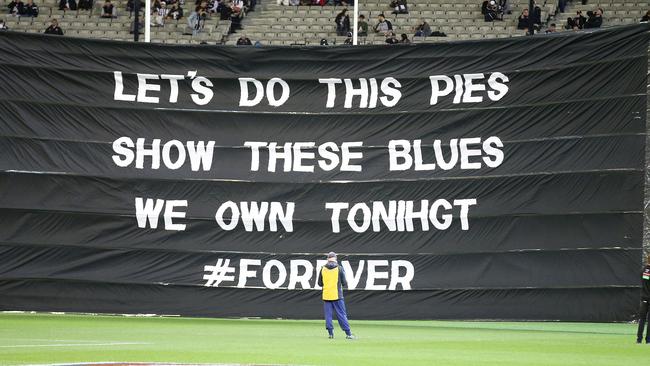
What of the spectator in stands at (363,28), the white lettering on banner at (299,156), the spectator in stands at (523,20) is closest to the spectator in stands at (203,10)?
the spectator in stands at (363,28)

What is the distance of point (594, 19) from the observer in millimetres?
38969

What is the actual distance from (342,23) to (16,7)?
12.6m

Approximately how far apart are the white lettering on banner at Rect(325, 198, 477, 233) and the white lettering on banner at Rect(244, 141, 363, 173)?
2.94ft

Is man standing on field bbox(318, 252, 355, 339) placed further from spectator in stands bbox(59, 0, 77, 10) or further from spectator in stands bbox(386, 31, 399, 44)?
spectator in stands bbox(59, 0, 77, 10)

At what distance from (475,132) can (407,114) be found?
1.52 m

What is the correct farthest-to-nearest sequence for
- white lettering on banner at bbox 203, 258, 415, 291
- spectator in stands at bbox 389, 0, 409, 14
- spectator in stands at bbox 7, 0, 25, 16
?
1. spectator in stands at bbox 7, 0, 25, 16
2. spectator in stands at bbox 389, 0, 409, 14
3. white lettering on banner at bbox 203, 258, 415, 291

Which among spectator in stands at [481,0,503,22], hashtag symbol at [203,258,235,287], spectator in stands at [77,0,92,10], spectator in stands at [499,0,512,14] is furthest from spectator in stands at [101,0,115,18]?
hashtag symbol at [203,258,235,287]

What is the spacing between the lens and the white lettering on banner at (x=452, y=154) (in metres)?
26.1

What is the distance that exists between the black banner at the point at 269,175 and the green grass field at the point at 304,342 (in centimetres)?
86

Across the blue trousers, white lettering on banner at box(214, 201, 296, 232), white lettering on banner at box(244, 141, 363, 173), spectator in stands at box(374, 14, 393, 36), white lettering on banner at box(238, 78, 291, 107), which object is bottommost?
the blue trousers

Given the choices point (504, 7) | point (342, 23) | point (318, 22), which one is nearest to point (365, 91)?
point (342, 23)

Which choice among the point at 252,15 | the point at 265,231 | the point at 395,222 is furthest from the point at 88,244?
the point at 252,15

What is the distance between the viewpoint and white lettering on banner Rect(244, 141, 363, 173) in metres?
26.8

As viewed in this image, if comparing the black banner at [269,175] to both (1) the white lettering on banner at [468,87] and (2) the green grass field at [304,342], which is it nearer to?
(1) the white lettering on banner at [468,87]
